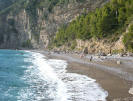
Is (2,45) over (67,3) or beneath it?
beneath

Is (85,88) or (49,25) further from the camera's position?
(49,25)

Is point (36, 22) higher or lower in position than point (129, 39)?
higher

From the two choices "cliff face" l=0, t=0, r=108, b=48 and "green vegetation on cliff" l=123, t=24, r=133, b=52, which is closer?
"green vegetation on cliff" l=123, t=24, r=133, b=52

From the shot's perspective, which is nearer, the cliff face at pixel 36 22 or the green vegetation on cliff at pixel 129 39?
the green vegetation on cliff at pixel 129 39

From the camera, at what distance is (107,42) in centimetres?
Result: 4259

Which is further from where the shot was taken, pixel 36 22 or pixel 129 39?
pixel 36 22

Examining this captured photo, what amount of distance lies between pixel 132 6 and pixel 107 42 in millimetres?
10275

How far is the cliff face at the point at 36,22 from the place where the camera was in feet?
287

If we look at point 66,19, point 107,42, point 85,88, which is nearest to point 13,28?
point 66,19

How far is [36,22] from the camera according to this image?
5054 inches

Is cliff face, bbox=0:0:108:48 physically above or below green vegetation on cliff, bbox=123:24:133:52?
above

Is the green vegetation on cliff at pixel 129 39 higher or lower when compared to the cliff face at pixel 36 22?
lower

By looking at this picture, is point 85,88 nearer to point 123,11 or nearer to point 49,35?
point 123,11

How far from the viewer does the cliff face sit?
3440 inches
